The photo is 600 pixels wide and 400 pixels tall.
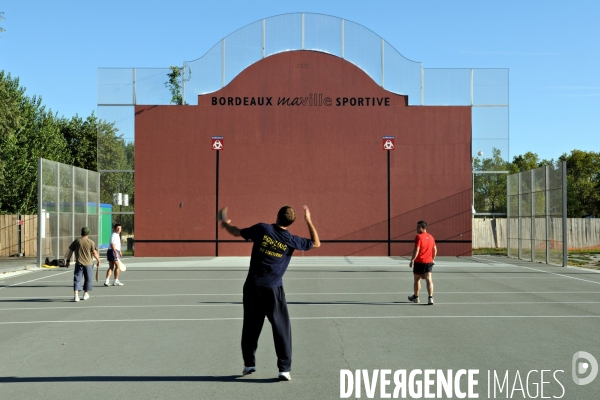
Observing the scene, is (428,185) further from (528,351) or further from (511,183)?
(528,351)

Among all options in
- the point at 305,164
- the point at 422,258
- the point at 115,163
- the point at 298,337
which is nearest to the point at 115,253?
the point at 422,258

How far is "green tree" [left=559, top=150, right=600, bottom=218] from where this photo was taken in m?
76.1

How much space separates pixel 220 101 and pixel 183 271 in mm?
12087

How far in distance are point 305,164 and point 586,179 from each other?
5037cm

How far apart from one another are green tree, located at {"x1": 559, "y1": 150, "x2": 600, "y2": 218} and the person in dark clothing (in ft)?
233

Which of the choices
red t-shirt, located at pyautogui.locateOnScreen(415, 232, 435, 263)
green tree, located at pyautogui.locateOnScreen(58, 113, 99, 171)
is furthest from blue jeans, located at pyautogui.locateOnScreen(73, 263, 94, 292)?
green tree, located at pyautogui.locateOnScreen(58, 113, 99, 171)

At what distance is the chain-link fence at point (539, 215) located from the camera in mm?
28969

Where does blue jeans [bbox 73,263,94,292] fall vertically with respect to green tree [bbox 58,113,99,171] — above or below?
below

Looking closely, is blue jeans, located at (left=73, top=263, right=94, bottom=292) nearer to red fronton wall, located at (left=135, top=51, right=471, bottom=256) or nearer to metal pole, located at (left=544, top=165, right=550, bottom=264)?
red fronton wall, located at (left=135, top=51, right=471, bottom=256)

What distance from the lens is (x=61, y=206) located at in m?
A: 31.3

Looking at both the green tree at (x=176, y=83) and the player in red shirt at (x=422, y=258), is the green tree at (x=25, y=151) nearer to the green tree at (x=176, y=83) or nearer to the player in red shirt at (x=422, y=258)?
the green tree at (x=176, y=83)

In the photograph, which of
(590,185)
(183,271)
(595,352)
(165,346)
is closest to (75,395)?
(165,346)

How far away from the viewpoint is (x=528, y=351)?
32.7 ft

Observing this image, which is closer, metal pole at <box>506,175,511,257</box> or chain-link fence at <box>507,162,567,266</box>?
chain-link fence at <box>507,162,567,266</box>
